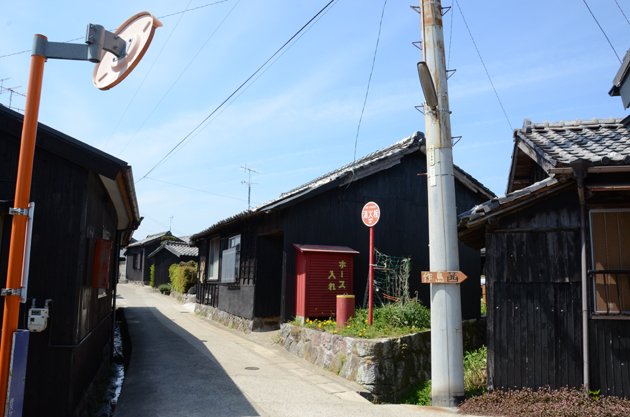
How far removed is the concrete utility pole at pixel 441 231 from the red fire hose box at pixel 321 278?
535cm

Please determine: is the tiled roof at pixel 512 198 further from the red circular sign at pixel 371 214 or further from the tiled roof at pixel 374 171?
the tiled roof at pixel 374 171

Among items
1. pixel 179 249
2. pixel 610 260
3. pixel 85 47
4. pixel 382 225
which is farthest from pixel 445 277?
pixel 179 249

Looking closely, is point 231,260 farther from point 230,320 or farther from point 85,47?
point 85,47

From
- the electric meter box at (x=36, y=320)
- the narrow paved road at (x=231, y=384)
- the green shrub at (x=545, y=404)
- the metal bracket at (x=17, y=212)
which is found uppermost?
the metal bracket at (x=17, y=212)

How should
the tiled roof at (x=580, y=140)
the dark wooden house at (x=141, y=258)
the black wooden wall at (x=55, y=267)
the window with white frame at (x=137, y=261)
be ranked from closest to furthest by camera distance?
the black wooden wall at (x=55, y=267) < the tiled roof at (x=580, y=140) < the dark wooden house at (x=141, y=258) < the window with white frame at (x=137, y=261)

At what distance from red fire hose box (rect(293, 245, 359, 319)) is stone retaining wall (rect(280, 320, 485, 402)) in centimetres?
106

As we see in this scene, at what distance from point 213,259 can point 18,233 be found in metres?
16.8

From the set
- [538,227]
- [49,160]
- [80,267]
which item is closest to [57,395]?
A: [80,267]

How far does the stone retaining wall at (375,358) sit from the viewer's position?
907 centimetres

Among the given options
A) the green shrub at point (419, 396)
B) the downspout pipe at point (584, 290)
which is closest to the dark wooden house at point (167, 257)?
the green shrub at point (419, 396)

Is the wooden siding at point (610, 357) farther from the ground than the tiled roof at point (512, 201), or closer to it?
closer to it

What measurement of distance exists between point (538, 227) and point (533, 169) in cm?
400

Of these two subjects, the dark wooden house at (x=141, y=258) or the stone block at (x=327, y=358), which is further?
the dark wooden house at (x=141, y=258)

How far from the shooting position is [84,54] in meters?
4.26
